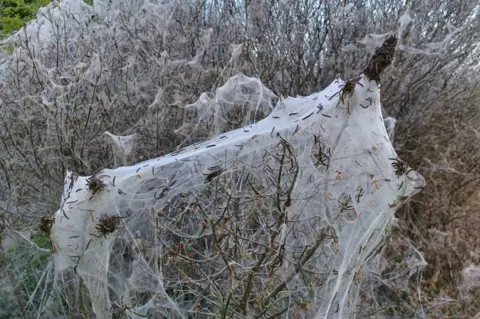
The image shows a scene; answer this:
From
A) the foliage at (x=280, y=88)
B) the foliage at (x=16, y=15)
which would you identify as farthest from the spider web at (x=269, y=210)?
the foliage at (x=16, y=15)

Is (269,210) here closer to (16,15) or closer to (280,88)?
(280,88)

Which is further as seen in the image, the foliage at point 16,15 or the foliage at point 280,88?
the foliage at point 16,15

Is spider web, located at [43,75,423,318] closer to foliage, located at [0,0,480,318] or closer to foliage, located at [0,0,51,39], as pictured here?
foliage, located at [0,0,480,318]

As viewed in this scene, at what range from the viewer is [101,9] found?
6.37 meters

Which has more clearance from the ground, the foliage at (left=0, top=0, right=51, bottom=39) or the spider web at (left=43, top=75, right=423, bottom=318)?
the spider web at (left=43, top=75, right=423, bottom=318)

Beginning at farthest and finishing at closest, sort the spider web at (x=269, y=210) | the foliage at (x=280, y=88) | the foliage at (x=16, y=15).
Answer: the foliage at (x=16, y=15) < the foliage at (x=280, y=88) < the spider web at (x=269, y=210)

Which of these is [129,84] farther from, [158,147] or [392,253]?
[392,253]

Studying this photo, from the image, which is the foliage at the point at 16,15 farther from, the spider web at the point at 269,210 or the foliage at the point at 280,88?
the spider web at the point at 269,210

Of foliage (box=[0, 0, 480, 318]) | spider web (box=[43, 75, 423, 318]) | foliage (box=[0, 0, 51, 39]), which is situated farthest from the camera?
foliage (box=[0, 0, 51, 39])

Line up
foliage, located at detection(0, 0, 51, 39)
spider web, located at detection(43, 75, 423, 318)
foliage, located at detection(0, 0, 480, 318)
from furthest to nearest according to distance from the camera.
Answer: foliage, located at detection(0, 0, 51, 39) → foliage, located at detection(0, 0, 480, 318) → spider web, located at detection(43, 75, 423, 318)

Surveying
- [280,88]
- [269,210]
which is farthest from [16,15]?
[269,210]

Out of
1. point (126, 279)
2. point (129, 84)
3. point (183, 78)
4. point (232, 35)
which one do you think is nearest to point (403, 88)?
point (232, 35)

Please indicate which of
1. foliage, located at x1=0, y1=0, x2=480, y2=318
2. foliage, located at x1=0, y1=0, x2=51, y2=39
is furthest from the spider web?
foliage, located at x1=0, y1=0, x2=51, y2=39

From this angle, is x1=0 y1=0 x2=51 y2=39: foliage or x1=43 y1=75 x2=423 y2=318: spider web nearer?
x1=43 y1=75 x2=423 y2=318: spider web
